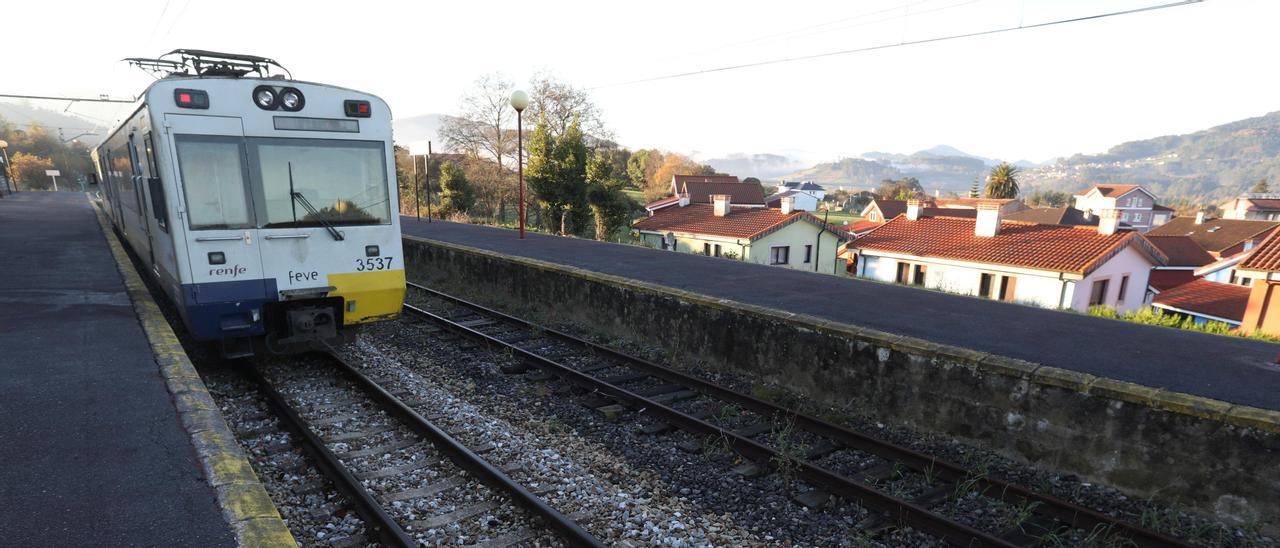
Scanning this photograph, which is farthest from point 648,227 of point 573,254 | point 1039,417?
point 1039,417

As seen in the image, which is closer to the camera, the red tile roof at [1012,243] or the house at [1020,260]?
the house at [1020,260]

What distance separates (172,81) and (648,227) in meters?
30.3

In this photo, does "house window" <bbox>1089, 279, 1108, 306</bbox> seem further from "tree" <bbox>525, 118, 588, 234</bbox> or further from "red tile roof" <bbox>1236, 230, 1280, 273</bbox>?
"tree" <bbox>525, 118, 588, 234</bbox>

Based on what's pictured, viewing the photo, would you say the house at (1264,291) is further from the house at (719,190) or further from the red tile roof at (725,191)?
the red tile roof at (725,191)

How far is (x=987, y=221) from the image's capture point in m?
27.3

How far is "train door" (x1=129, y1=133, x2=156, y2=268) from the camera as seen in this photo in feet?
22.6

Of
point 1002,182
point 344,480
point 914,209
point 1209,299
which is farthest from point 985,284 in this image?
point 1002,182

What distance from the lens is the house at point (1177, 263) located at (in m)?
35.6

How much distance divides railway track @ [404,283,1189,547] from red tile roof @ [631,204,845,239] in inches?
916

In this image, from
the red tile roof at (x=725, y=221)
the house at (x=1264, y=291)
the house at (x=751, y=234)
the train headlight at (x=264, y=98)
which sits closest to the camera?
the train headlight at (x=264, y=98)

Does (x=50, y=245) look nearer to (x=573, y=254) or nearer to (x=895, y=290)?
(x=573, y=254)

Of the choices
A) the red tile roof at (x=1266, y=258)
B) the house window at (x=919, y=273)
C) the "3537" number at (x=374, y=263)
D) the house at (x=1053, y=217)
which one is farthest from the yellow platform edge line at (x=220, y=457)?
the house at (x=1053, y=217)

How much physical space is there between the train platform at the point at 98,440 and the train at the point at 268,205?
0.92 metres

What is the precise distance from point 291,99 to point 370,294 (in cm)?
235
